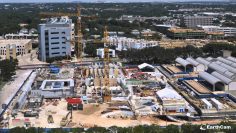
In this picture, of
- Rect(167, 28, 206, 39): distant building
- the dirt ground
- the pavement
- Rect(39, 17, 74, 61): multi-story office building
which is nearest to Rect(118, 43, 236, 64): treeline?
Rect(39, 17, 74, 61): multi-story office building

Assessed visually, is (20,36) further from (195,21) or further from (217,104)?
(217,104)

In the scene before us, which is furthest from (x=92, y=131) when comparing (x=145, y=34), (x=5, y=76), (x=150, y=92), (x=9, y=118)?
(x=145, y=34)

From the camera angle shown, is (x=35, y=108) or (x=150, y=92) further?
(x=150, y=92)

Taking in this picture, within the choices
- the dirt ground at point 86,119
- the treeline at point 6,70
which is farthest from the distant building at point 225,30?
the dirt ground at point 86,119

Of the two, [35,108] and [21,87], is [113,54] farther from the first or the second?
[35,108]

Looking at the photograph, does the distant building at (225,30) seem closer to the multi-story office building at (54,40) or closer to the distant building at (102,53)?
the distant building at (102,53)

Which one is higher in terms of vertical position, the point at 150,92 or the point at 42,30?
the point at 42,30

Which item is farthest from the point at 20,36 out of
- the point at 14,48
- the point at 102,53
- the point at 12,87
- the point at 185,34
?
the point at 12,87
